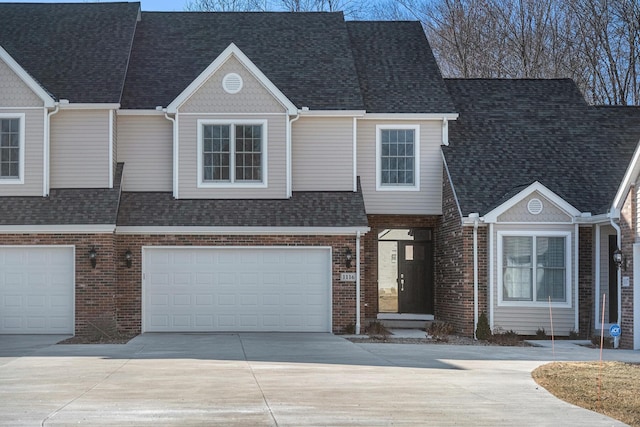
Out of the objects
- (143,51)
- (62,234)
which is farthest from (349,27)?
(62,234)

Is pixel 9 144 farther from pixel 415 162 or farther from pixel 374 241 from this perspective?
pixel 415 162

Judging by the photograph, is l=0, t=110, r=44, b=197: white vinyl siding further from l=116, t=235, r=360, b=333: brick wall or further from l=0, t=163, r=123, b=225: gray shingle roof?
l=116, t=235, r=360, b=333: brick wall

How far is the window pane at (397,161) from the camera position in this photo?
27.1 m

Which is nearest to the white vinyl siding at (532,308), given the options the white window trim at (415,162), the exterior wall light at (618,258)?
the exterior wall light at (618,258)

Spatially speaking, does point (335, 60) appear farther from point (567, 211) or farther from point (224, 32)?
point (567, 211)

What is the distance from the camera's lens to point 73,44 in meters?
27.7

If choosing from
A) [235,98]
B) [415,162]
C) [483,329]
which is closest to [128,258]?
[235,98]

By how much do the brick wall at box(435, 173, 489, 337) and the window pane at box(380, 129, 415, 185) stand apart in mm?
1114

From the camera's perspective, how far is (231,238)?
24750mm

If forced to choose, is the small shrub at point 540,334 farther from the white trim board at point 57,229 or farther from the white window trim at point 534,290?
the white trim board at point 57,229

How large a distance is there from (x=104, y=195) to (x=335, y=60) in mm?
7935

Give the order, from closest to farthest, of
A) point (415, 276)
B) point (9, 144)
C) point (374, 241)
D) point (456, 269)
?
point (9, 144), point (456, 269), point (374, 241), point (415, 276)

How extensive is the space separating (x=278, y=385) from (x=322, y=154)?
12287 mm

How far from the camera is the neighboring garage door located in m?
24.8
